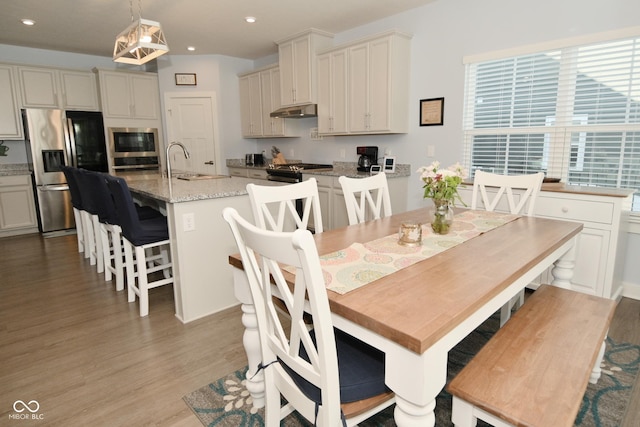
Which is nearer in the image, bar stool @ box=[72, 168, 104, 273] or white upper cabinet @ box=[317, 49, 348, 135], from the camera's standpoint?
bar stool @ box=[72, 168, 104, 273]

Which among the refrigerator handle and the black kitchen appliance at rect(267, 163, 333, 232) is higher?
the refrigerator handle

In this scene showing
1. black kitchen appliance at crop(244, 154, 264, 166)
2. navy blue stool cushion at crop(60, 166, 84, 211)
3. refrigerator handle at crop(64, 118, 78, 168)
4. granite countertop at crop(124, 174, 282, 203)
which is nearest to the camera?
granite countertop at crop(124, 174, 282, 203)

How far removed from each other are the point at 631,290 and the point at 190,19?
16.2 feet

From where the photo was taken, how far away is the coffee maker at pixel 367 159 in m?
4.39

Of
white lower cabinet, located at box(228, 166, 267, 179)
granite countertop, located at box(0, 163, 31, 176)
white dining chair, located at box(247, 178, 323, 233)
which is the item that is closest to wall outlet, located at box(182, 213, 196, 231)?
white dining chair, located at box(247, 178, 323, 233)

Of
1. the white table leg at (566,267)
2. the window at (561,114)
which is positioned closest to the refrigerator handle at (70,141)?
the window at (561,114)

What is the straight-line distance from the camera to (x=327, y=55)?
177 inches

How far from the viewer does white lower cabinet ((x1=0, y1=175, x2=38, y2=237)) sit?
501cm

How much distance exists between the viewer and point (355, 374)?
1.22 m

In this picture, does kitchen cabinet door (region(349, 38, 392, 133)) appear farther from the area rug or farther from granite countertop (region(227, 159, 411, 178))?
the area rug

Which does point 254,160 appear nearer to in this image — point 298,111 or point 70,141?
point 298,111

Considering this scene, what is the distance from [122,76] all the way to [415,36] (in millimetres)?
4317

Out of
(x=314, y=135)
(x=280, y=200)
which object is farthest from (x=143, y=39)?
(x=314, y=135)

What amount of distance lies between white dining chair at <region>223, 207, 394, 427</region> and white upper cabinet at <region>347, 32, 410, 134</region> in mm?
3040
